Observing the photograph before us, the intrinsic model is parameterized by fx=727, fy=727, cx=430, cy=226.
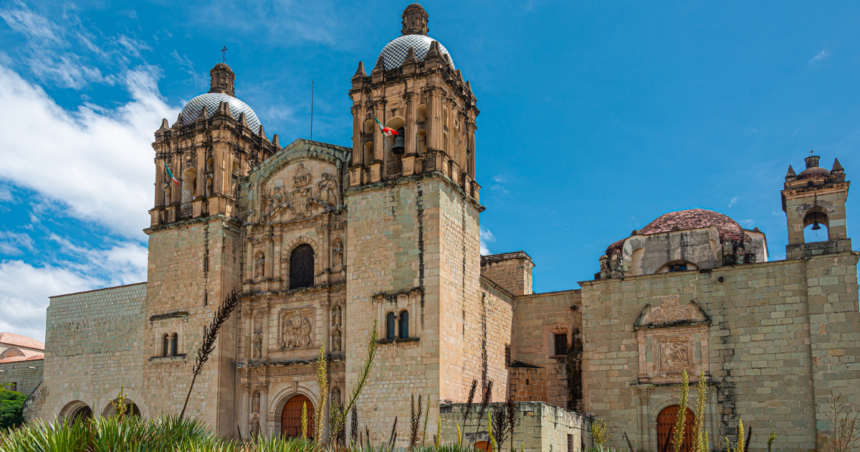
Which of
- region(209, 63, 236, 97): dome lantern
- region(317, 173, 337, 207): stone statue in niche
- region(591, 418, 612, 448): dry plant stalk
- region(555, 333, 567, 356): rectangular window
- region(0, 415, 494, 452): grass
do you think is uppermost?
region(209, 63, 236, 97): dome lantern

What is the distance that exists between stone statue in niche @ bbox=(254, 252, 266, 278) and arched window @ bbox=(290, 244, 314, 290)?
3.27 ft

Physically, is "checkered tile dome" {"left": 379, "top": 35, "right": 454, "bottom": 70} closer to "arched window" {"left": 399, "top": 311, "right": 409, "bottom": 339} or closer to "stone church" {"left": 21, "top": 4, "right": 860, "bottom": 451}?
"stone church" {"left": 21, "top": 4, "right": 860, "bottom": 451}

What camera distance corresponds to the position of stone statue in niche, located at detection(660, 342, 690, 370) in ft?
69.2

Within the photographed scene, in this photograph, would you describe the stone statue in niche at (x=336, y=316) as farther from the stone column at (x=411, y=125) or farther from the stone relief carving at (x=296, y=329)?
the stone column at (x=411, y=125)

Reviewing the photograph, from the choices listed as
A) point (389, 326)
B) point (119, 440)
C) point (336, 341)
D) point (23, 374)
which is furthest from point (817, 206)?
point (23, 374)

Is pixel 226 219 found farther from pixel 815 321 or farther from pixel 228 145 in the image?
pixel 815 321

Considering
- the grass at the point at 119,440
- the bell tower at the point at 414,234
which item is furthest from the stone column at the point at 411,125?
the grass at the point at 119,440

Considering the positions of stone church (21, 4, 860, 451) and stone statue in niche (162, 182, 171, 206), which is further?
stone statue in niche (162, 182, 171, 206)

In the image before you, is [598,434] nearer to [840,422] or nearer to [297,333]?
[840,422]

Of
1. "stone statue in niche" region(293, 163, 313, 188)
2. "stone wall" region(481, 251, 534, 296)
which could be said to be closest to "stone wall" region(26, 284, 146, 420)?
"stone statue in niche" region(293, 163, 313, 188)

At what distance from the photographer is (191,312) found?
24.4 metres

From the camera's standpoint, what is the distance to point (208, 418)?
23.0 meters

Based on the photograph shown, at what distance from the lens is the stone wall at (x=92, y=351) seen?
84.1 ft

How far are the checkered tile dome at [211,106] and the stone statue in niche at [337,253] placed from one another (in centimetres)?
765
